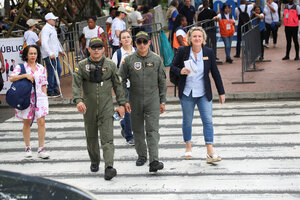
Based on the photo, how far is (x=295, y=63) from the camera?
17.3 metres

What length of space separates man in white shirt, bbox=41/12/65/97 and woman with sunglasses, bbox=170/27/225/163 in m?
6.14

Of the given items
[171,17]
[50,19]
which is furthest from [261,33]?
[50,19]

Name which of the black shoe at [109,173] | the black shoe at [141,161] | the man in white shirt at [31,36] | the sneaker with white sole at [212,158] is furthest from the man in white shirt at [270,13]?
the black shoe at [109,173]

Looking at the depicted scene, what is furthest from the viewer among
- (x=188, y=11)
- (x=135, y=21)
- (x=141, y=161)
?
(x=135, y=21)

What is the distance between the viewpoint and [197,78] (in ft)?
27.6

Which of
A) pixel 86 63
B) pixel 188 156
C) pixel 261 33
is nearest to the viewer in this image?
pixel 86 63

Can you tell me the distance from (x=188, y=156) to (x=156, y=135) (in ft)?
2.45

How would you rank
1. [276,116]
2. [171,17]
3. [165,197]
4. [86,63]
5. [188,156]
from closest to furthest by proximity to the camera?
[165,197] → [86,63] → [188,156] → [276,116] → [171,17]

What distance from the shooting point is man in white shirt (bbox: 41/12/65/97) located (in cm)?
1415

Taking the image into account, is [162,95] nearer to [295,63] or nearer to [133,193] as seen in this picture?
[133,193]

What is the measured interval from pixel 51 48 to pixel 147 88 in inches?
260

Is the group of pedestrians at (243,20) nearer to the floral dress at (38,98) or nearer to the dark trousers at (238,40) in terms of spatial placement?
the dark trousers at (238,40)

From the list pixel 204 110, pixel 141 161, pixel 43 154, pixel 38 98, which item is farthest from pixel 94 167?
pixel 204 110

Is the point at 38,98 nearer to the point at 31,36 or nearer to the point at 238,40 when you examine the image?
the point at 31,36
